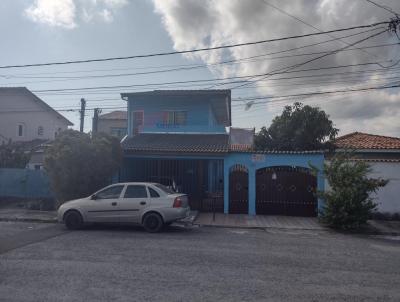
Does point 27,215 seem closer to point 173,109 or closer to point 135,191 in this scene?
point 135,191

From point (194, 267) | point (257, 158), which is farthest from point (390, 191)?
point (194, 267)

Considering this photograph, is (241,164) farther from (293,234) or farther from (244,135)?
(244,135)

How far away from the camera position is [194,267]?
283 inches

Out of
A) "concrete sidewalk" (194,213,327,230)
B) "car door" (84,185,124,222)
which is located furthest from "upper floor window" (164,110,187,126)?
"car door" (84,185,124,222)

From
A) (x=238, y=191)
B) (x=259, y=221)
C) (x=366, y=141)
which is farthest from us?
(x=366, y=141)

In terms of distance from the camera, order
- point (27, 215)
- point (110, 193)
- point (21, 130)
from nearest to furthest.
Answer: point (110, 193), point (27, 215), point (21, 130)

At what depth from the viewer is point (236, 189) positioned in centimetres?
1598

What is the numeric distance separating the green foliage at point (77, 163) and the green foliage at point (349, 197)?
8.45 metres

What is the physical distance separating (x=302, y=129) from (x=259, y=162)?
373 inches

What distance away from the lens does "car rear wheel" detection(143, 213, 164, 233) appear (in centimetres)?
1112

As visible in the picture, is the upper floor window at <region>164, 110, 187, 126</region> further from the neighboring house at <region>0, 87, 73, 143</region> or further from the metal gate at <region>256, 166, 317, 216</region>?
the neighboring house at <region>0, 87, 73, 143</region>

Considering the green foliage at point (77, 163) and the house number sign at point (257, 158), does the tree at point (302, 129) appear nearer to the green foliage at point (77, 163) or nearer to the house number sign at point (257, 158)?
the house number sign at point (257, 158)

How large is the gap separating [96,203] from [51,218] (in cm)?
326

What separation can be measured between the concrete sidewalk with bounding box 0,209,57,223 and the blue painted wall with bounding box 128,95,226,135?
7.41 m
